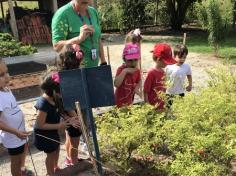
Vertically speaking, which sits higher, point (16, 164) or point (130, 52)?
point (130, 52)

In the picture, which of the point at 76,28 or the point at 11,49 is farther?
the point at 11,49

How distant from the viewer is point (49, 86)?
3574 mm

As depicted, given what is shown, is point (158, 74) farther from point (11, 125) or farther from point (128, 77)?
point (11, 125)

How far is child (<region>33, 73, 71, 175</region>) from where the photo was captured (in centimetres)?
357

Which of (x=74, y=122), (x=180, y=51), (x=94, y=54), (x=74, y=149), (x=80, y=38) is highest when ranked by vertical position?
(x=80, y=38)

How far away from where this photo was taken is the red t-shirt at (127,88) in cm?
452

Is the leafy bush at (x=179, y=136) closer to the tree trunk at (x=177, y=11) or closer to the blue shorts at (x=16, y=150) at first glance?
the blue shorts at (x=16, y=150)

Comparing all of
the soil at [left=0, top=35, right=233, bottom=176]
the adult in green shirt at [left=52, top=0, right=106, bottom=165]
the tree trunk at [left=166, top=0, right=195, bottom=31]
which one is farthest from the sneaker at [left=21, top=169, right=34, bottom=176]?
the tree trunk at [left=166, top=0, right=195, bottom=31]

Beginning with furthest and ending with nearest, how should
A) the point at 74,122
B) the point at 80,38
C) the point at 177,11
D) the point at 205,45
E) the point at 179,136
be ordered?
the point at 177,11 < the point at 205,45 < the point at 80,38 < the point at 74,122 < the point at 179,136

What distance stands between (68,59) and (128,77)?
3.40 ft

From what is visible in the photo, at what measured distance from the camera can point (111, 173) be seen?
3895mm

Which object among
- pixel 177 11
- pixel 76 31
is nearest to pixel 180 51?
pixel 76 31

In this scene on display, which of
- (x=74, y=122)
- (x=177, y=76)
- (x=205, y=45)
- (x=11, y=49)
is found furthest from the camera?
(x=205, y=45)

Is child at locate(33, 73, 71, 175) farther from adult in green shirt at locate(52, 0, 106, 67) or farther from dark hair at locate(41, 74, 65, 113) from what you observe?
adult in green shirt at locate(52, 0, 106, 67)
